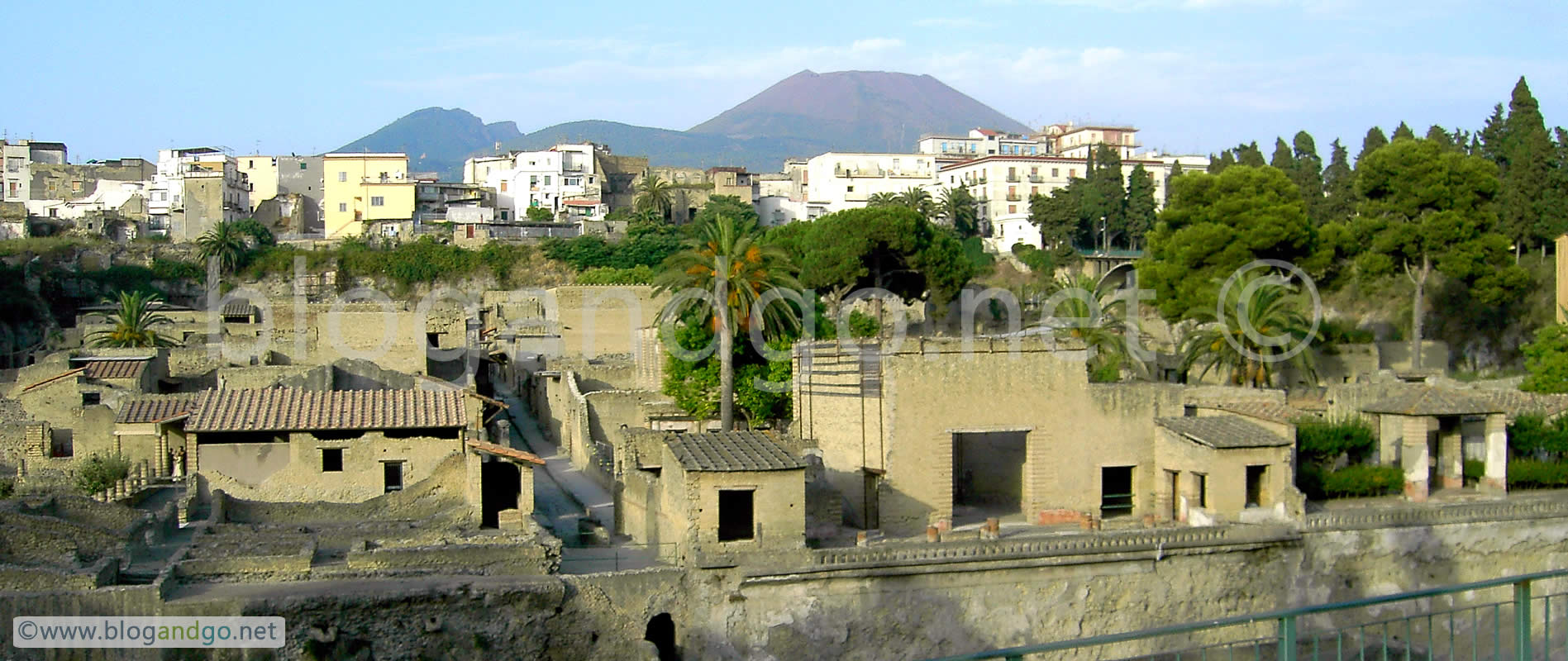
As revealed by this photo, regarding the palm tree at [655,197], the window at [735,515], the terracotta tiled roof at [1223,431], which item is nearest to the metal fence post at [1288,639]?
the window at [735,515]

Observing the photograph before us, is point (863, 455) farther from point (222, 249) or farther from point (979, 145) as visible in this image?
point (979, 145)

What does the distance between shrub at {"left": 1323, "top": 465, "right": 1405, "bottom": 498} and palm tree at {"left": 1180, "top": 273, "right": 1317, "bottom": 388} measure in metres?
6.15

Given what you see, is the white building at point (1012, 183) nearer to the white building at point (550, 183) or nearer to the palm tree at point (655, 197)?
the palm tree at point (655, 197)

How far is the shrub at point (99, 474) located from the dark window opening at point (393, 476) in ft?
20.2

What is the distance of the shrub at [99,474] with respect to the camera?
2656 cm

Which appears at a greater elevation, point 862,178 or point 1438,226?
point 862,178

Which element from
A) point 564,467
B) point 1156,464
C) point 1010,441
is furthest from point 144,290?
point 1156,464

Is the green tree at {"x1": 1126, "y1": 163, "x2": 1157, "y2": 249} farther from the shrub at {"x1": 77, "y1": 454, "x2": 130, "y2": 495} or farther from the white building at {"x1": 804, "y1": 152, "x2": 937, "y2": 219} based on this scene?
the shrub at {"x1": 77, "y1": 454, "x2": 130, "y2": 495}

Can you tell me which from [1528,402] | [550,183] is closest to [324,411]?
[1528,402]

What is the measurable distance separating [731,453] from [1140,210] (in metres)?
48.5

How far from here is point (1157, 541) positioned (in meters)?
21.7

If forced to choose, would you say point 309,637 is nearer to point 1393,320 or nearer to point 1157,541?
point 1157,541

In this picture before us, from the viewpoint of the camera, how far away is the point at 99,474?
26797 millimetres

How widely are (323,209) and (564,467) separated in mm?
54804
